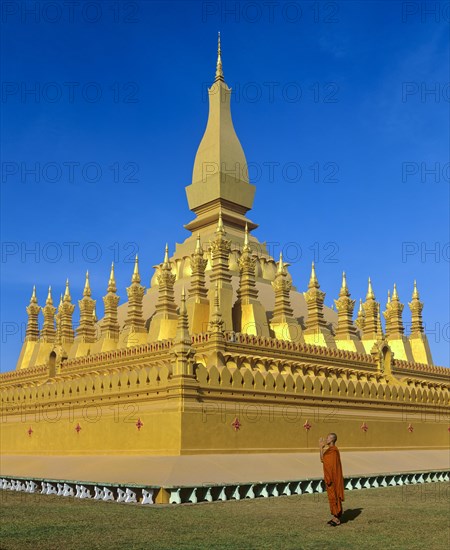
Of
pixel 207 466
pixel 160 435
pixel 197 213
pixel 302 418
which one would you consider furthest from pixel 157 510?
pixel 197 213

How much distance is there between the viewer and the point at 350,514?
12906mm

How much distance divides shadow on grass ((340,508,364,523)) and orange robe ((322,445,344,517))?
0.38 meters

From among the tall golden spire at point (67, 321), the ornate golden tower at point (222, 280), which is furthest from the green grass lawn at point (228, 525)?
the tall golden spire at point (67, 321)

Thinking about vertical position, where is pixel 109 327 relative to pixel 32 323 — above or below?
below

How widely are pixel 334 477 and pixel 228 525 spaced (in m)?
2.02

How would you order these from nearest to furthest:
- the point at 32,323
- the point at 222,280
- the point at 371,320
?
the point at 222,280
the point at 371,320
the point at 32,323

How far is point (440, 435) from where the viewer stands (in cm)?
2806

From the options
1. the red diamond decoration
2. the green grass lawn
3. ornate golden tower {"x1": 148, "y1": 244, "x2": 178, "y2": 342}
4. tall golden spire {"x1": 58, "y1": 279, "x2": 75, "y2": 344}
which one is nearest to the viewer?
the green grass lawn

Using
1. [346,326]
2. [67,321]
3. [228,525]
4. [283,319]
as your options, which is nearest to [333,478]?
[228,525]

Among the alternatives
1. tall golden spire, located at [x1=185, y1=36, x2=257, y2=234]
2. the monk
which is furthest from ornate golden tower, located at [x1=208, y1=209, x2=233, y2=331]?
the monk

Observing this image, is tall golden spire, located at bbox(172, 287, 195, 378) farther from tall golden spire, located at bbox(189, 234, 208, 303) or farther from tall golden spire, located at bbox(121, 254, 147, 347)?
tall golden spire, located at bbox(121, 254, 147, 347)

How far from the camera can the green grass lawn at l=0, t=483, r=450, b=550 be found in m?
9.66

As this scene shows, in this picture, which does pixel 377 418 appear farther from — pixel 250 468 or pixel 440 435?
pixel 250 468

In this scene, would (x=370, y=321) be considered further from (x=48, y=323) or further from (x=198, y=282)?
(x=48, y=323)
